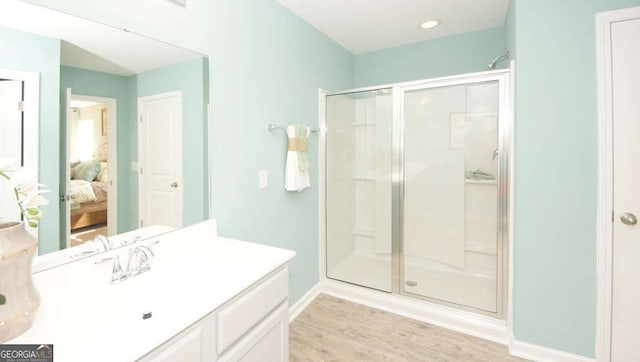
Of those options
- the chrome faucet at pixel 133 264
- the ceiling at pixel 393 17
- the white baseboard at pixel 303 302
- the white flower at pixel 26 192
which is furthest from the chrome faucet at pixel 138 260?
the ceiling at pixel 393 17

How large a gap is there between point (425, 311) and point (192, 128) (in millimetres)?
2212

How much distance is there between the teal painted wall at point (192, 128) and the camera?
1521mm

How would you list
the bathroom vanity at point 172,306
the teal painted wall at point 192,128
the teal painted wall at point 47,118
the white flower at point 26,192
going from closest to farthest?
the bathroom vanity at point 172,306 < the white flower at point 26,192 < the teal painted wall at point 47,118 < the teal painted wall at point 192,128

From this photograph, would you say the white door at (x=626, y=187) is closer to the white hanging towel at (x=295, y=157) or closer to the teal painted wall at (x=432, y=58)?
the teal painted wall at (x=432, y=58)

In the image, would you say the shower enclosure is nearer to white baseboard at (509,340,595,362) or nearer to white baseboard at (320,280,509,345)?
white baseboard at (320,280,509,345)

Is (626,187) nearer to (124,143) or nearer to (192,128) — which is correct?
(192,128)

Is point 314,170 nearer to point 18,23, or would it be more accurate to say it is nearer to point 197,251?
point 197,251

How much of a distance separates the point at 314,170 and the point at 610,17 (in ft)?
7.23

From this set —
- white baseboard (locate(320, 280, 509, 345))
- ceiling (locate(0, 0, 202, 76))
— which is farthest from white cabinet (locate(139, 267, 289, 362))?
white baseboard (locate(320, 280, 509, 345))

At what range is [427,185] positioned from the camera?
9.14ft

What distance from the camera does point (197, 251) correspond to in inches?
61.3

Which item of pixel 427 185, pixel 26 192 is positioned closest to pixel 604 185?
pixel 427 185

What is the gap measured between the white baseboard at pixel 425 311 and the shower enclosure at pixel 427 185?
8cm

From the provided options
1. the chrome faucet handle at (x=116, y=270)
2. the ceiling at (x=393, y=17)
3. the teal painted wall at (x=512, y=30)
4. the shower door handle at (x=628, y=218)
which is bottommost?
the chrome faucet handle at (x=116, y=270)
